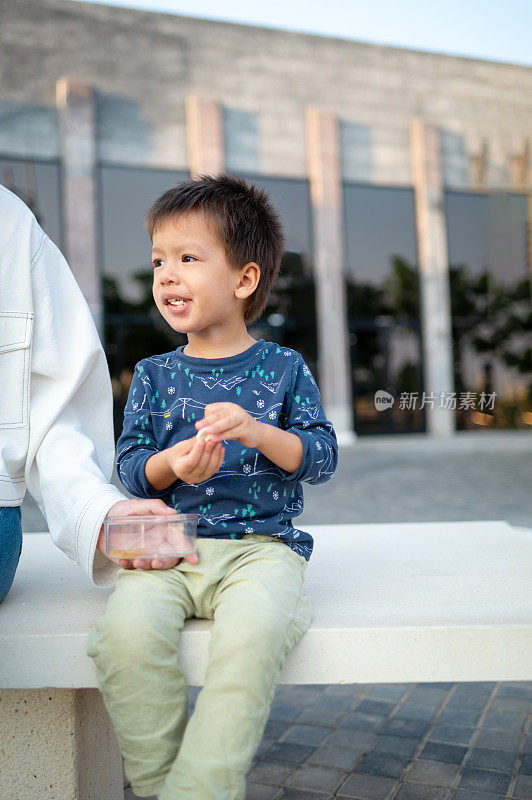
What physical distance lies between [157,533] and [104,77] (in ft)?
50.3

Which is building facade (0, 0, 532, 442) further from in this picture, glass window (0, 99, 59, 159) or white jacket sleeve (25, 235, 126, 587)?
white jacket sleeve (25, 235, 126, 587)

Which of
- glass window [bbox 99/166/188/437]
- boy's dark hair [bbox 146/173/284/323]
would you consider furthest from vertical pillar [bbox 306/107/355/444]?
boy's dark hair [bbox 146/173/284/323]

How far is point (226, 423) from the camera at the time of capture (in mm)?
1325

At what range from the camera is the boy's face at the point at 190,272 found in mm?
1631

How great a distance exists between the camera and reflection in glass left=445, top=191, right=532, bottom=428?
17.6 meters

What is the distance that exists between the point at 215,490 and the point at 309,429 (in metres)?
0.24

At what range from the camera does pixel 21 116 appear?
46.8ft

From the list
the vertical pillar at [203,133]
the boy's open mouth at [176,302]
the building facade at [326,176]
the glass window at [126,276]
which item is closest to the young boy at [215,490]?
the boy's open mouth at [176,302]

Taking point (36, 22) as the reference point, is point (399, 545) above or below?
below

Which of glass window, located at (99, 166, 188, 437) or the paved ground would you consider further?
glass window, located at (99, 166, 188, 437)

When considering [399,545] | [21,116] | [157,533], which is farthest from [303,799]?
[21,116]

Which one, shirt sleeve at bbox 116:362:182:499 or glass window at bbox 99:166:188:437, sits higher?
glass window at bbox 99:166:188:437

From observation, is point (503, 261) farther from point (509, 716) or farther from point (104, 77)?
point (509, 716)

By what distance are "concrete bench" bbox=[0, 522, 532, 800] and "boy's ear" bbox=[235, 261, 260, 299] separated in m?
0.70
